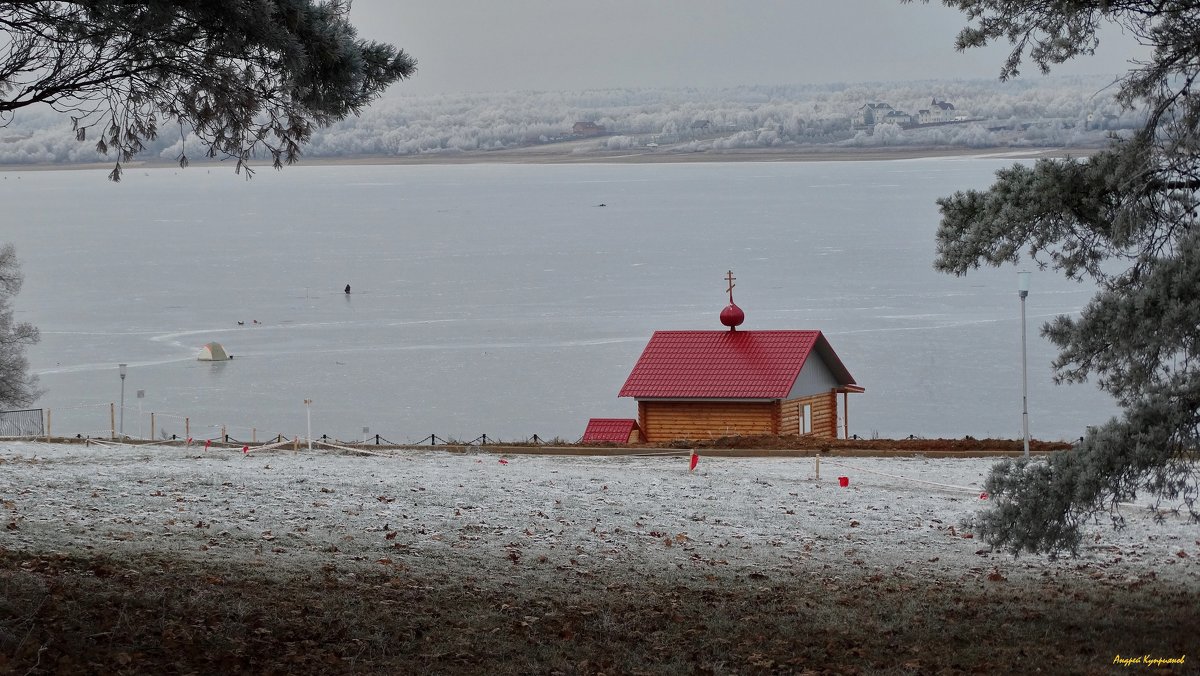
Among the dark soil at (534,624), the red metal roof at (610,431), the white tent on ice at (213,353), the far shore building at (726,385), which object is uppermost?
the white tent on ice at (213,353)

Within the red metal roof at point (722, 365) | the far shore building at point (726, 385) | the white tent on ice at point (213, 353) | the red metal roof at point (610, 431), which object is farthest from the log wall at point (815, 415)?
the white tent on ice at point (213, 353)

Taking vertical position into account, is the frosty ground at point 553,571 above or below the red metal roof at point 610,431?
below

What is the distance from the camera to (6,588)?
30.5 ft

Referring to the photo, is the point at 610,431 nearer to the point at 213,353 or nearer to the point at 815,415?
the point at 815,415

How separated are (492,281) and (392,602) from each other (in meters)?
100

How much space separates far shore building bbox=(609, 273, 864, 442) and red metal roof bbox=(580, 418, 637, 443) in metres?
0.47

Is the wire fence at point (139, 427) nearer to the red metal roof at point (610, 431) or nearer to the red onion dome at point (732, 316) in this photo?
the red metal roof at point (610, 431)

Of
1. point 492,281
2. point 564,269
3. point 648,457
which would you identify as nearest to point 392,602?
point 648,457

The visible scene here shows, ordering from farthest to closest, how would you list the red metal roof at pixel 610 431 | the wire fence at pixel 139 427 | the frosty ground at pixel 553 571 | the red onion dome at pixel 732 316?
the wire fence at pixel 139 427 → the red onion dome at pixel 732 316 → the red metal roof at pixel 610 431 → the frosty ground at pixel 553 571

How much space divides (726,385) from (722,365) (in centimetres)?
80

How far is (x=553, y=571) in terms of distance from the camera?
42.1 feet

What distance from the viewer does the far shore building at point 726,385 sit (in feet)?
97.5

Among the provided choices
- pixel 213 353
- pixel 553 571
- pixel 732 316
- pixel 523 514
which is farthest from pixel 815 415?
pixel 213 353

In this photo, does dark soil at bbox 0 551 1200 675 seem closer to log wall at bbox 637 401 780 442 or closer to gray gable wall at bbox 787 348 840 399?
log wall at bbox 637 401 780 442
